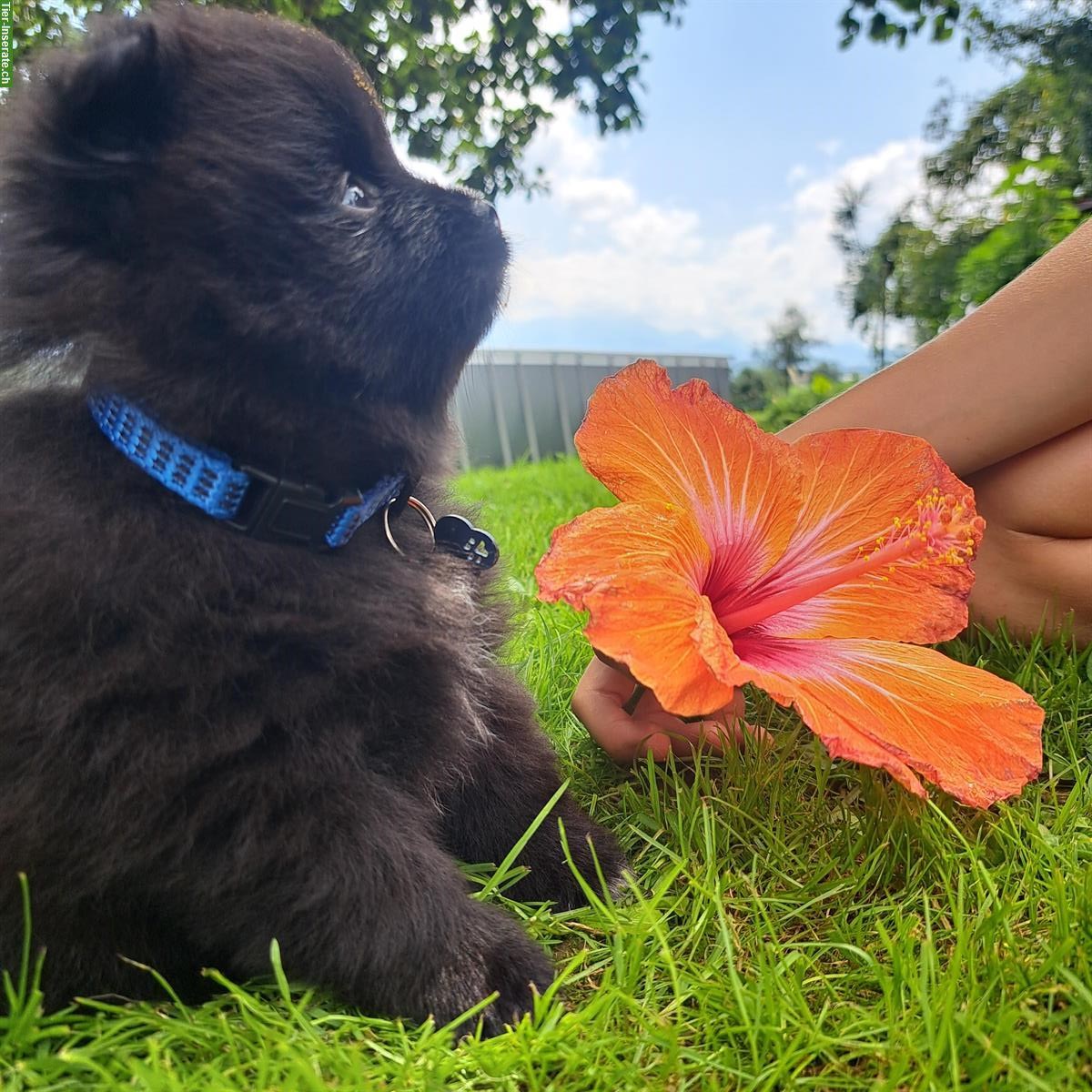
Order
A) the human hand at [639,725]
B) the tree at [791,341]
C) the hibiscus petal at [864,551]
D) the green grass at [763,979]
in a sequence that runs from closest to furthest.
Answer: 1. the green grass at [763,979]
2. the hibiscus petal at [864,551]
3. the human hand at [639,725]
4. the tree at [791,341]

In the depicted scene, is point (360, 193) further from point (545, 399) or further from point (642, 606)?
point (545, 399)

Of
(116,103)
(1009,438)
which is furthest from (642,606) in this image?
(1009,438)

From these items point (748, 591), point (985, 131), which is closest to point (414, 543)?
point (748, 591)

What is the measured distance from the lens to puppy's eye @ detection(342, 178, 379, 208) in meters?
1.22

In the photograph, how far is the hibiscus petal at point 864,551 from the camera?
1.20 meters

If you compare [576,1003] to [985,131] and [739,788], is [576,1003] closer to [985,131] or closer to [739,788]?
[739,788]

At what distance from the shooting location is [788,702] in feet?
3.23

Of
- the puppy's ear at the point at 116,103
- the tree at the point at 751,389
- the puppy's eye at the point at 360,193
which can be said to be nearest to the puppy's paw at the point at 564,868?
the puppy's eye at the point at 360,193

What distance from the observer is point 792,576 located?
1.21 m

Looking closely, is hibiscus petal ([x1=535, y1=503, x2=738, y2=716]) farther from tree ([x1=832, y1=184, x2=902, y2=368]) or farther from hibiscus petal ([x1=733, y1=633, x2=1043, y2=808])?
tree ([x1=832, y1=184, x2=902, y2=368])

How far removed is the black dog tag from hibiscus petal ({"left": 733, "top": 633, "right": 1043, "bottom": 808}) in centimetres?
44

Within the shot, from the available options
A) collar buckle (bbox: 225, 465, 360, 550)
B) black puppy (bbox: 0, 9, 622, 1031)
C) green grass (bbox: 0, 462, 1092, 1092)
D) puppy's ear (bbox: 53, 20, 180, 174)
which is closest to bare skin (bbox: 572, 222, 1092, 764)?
green grass (bbox: 0, 462, 1092, 1092)

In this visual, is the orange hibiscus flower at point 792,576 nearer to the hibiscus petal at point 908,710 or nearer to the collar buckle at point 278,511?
the hibiscus petal at point 908,710

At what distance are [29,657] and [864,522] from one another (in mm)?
1081
